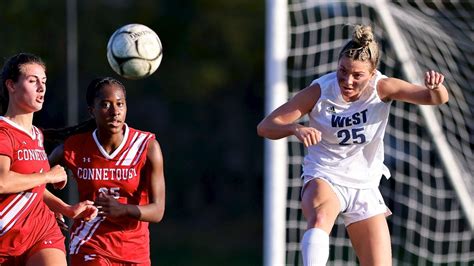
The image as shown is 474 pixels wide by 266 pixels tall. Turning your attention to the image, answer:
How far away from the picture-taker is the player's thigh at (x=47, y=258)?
519cm

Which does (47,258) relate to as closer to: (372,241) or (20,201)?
(20,201)

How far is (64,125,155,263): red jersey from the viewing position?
5461mm

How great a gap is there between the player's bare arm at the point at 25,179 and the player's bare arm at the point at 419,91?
1626 mm

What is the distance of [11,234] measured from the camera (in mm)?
5258

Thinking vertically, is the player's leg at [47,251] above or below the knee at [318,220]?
below

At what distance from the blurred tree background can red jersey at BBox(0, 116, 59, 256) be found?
11.7 metres

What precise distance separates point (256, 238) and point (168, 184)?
5.41 feet

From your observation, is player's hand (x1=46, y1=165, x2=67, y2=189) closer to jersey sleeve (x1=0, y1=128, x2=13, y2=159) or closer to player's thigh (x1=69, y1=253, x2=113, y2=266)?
jersey sleeve (x1=0, y1=128, x2=13, y2=159)

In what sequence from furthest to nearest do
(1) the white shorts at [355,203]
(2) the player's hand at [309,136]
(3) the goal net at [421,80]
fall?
1. (3) the goal net at [421,80]
2. (1) the white shorts at [355,203]
3. (2) the player's hand at [309,136]

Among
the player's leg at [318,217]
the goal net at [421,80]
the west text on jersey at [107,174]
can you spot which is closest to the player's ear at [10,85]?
the west text on jersey at [107,174]

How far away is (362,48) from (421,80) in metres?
2.64

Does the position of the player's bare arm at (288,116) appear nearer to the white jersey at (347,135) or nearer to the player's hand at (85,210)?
the white jersey at (347,135)

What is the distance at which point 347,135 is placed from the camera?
5.55 m

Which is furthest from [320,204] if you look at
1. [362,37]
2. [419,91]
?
[362,37]
